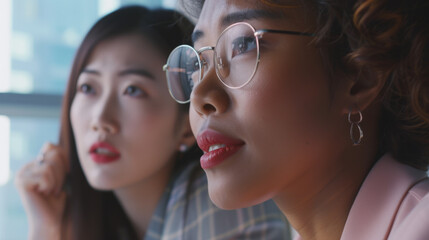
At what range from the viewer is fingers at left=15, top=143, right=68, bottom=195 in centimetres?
162

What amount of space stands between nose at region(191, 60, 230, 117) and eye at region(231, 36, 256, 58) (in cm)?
5

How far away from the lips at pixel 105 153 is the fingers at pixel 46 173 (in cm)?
28

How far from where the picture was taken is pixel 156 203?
157 centimetres

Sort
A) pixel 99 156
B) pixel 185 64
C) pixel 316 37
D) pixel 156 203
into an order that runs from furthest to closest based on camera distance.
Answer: pixel 156 203, pixel 99 156, pixel 185 64, pixel 316 37

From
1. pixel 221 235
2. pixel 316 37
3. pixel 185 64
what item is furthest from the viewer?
pixel 221 235

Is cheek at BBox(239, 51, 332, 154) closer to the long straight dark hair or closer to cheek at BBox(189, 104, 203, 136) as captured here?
cheek at BBox(189, 104, 203, 136)

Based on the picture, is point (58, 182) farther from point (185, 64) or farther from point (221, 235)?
point (185, 64)

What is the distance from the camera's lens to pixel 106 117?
1.39 meters

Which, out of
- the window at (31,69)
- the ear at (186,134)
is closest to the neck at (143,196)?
the ear at (186,134)

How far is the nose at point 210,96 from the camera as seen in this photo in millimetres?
719

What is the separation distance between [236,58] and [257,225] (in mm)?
681

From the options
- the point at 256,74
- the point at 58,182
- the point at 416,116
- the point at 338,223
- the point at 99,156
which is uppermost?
the point at 256,74

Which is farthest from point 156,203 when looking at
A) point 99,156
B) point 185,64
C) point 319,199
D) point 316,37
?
point 316,37

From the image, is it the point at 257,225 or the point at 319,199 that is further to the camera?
the point at 257,225
